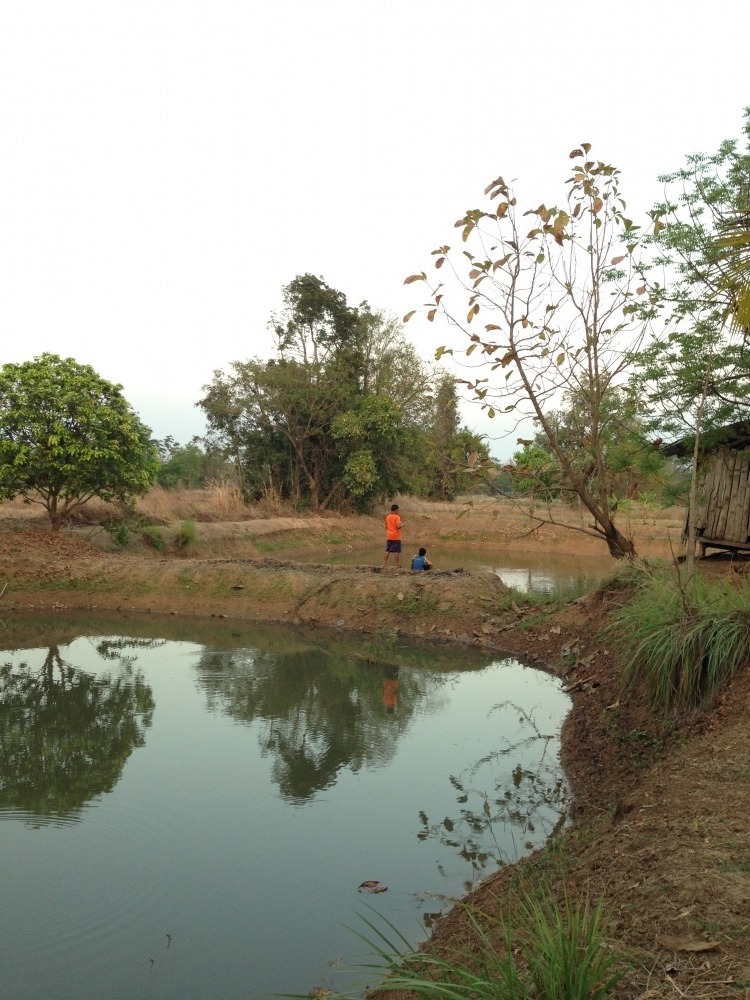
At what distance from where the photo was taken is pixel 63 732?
25.7 ft

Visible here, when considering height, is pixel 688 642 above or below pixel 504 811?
above

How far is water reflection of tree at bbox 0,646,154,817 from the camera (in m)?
6.25

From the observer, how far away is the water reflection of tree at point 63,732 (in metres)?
6.25

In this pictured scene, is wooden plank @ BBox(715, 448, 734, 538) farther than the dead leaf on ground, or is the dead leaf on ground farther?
wooden plank @ BBox(715, 448, 734, 538)

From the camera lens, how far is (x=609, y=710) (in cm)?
738

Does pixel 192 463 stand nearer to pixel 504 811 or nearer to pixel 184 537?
pixel 184 537

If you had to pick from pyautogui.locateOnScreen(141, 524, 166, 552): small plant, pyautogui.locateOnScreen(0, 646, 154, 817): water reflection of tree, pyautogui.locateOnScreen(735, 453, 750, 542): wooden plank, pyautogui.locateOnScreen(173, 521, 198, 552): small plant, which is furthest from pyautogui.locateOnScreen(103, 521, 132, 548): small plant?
pyautogui.locateOnScreen(735, 453, 750, 542): wooden plank

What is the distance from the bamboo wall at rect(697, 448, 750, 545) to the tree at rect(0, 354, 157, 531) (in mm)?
11575

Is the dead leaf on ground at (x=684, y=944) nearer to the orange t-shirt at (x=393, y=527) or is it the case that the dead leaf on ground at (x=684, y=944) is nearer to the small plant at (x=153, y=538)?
the orange t-shirt at (x=393, y=527)

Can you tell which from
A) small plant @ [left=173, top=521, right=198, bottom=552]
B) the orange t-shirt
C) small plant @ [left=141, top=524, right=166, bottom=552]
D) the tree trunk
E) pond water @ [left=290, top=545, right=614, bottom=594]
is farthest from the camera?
small plant @ [left=173, top=521, right=198, bottom=552]

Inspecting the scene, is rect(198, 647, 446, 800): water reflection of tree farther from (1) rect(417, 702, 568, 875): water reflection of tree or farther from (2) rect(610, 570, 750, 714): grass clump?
(2) rect(610, 570, 750, 714): grass clump

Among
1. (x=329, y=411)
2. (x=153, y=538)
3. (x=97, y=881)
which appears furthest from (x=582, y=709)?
(x=329, y=411)

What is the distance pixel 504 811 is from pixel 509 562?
16557mm

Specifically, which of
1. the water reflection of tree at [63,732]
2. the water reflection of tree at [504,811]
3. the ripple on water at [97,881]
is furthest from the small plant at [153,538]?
the ripple on water at [97,881]
